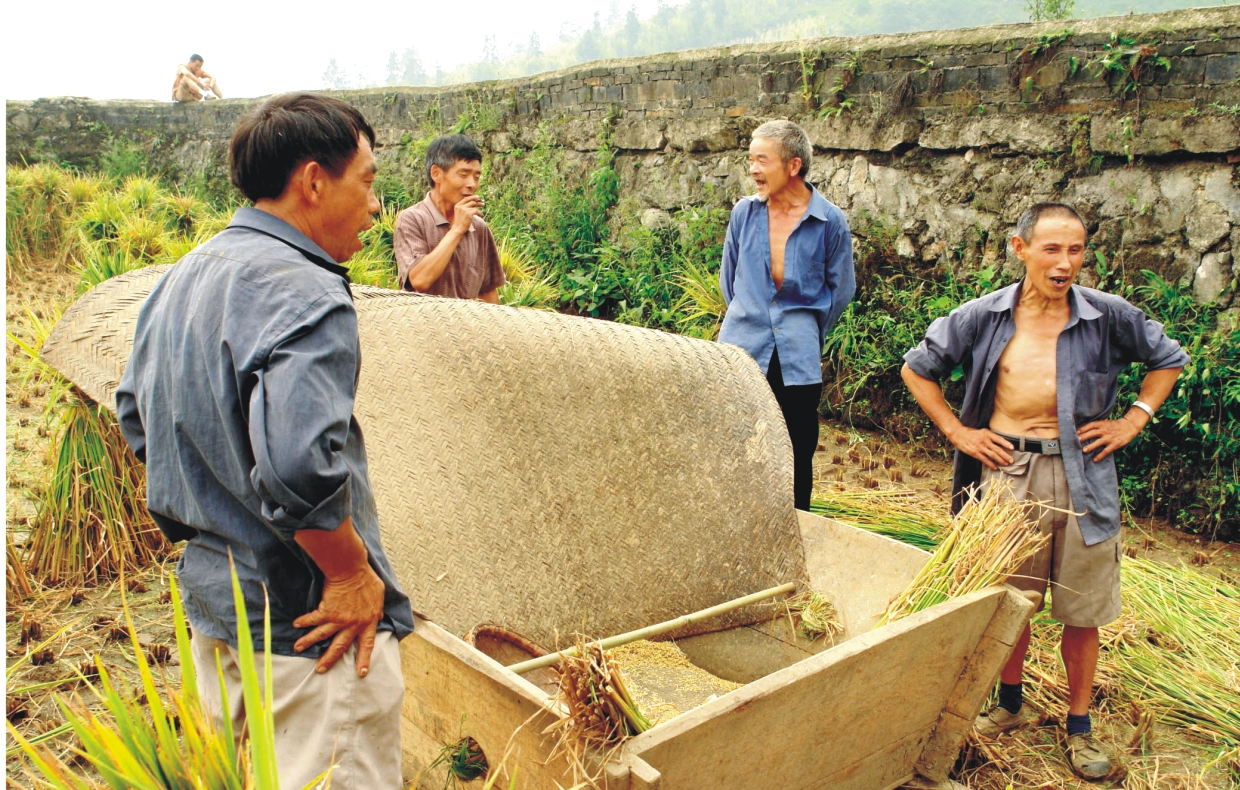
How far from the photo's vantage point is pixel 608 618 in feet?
9.48

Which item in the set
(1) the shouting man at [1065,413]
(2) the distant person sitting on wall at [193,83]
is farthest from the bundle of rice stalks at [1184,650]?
(2) the distant person sitting on wall at [193,83]

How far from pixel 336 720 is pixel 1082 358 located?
2.28 m

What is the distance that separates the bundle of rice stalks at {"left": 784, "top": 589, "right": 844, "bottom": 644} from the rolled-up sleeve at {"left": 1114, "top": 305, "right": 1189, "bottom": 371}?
1192 mm

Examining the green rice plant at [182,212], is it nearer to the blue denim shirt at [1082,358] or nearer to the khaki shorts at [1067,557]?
the blue denim shirt at [1082,358]

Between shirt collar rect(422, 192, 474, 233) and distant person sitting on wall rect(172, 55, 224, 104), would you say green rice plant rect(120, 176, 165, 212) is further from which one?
shirt collar rect(422, 192, 474, 233)

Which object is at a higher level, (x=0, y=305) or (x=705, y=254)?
(x=0, y=305)

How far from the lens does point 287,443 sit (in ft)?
4.47

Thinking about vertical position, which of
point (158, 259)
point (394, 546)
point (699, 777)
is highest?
point (158, 259)

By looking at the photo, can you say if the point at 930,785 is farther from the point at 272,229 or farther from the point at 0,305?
the point at 0,305

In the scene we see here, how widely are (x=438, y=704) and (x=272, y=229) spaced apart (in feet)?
3.65

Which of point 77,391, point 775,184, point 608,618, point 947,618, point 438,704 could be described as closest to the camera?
point 438,704

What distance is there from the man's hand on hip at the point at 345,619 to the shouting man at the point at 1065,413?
6.22 feet

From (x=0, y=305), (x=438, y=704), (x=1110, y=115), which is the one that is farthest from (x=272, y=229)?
(x=1110, y=115)

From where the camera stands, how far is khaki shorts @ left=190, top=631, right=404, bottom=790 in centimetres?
156
